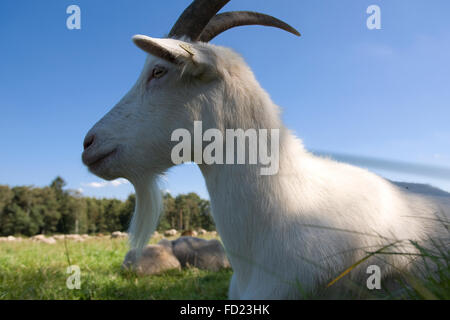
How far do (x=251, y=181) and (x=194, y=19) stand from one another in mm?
1009

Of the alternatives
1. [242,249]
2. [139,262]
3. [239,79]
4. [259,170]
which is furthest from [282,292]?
[139,262]

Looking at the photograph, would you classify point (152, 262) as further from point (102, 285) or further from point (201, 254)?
point (102, 285)

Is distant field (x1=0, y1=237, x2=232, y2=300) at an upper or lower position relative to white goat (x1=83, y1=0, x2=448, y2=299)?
lower

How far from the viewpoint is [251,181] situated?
150 cm

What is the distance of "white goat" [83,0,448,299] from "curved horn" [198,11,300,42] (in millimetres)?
196

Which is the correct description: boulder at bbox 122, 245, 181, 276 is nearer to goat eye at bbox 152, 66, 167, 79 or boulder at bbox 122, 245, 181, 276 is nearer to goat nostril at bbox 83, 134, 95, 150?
goat nostril at bbox 83, 134, 95, 150

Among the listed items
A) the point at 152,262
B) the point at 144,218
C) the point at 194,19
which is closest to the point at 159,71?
the point at 194,19

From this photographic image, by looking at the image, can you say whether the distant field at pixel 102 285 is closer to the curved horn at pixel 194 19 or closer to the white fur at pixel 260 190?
the white fur at pixel 260 190

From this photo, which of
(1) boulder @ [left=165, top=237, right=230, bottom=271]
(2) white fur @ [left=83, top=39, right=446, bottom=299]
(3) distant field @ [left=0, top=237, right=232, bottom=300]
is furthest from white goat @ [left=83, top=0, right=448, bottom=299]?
(1) boulder @ [left=165, top=237, right=230, bottom=271]

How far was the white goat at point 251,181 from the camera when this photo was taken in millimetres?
1352

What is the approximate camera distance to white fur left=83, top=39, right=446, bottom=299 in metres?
1.35

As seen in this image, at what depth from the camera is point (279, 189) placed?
1493 mm
